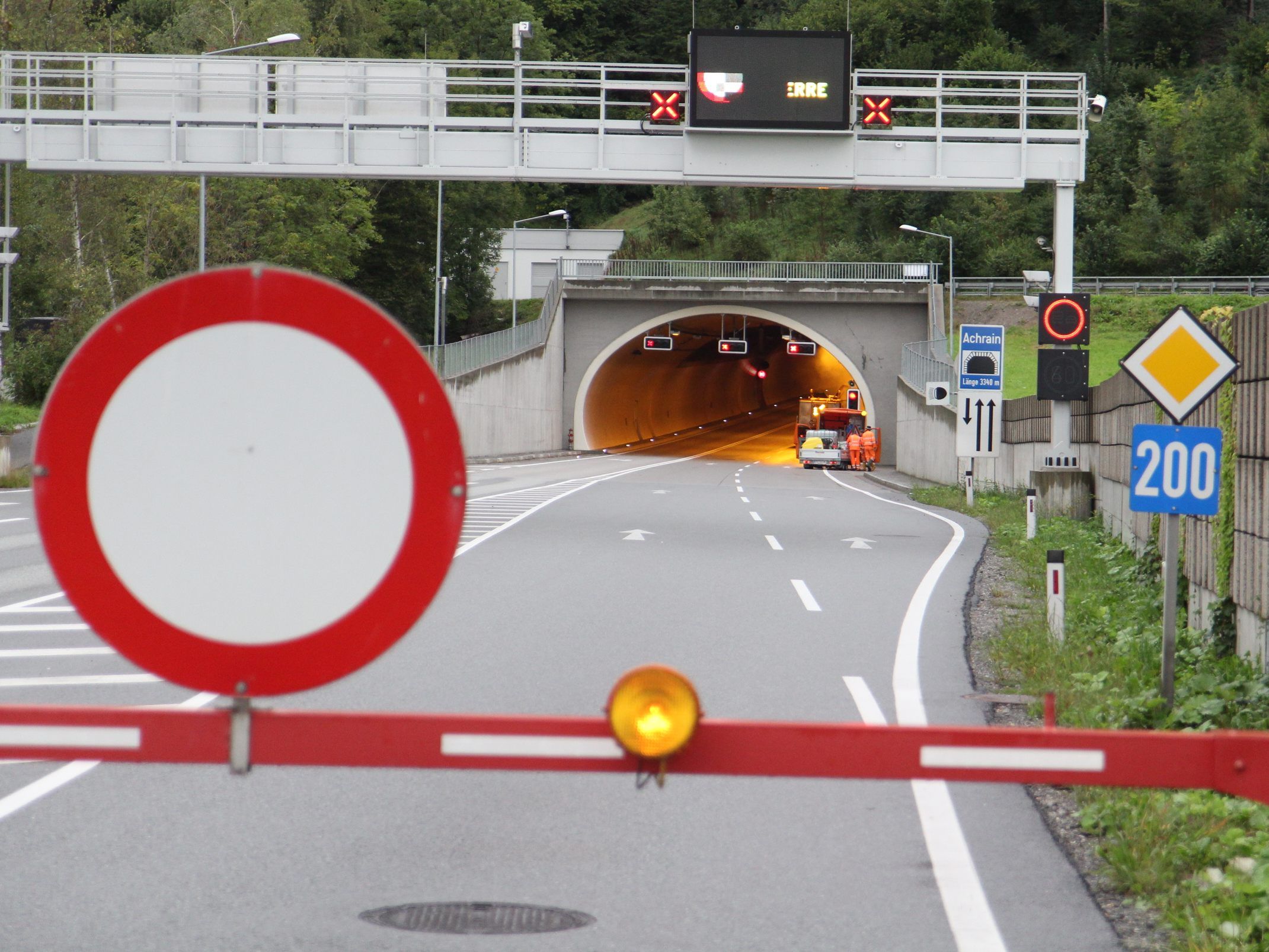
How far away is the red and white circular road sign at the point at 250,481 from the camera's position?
97.3 inches

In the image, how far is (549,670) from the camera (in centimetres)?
981

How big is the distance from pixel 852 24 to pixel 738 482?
80.4 m

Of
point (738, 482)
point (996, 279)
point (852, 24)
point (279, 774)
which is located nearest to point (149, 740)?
point (279, 774)

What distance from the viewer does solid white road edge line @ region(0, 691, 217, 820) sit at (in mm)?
6184

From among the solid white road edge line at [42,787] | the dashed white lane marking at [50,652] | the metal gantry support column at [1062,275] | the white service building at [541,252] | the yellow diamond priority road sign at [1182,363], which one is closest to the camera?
the solid white road edge line at [42,787]

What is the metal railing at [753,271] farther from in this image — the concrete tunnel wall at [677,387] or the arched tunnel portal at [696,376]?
the concrete tunnel wall at [677,387]

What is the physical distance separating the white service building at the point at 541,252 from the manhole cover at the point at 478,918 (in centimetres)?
9108

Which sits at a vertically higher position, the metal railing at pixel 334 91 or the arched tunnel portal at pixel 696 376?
the metal railing at pixel 334 91

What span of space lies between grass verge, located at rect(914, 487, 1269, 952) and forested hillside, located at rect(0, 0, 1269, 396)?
31226mm

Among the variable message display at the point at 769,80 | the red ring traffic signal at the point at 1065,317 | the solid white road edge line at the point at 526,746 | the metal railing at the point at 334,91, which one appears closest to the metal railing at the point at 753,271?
the variable message display at the point at 769,80

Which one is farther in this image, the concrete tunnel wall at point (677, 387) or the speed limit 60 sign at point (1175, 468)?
the concrete tunnel wall at point (677, 387)

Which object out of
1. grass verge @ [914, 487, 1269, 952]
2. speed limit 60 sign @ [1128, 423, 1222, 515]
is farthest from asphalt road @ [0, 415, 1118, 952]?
speed limit 60 sign @ [1128, 423, 1222, 515]

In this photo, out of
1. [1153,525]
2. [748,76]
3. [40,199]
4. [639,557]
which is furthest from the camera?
Result: [40,199]

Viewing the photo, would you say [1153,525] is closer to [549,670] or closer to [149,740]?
[549,670]
